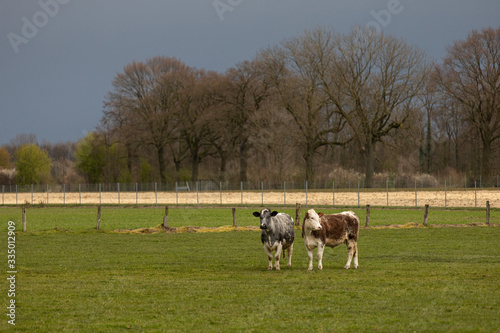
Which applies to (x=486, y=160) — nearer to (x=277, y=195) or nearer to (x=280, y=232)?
Answer: (x=277, y=195)

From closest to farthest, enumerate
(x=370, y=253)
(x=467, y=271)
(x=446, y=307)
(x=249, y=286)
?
1. (x=446, y=307)
2. (x=249, y=286)
3. (x=467, y=271)
4. (x=370, y=253)

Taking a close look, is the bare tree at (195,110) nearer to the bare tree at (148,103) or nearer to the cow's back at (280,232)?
the bare tree at (148,103)

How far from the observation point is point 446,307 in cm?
1220

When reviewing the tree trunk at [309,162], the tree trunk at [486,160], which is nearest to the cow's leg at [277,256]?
the tree trunk at [309,162]

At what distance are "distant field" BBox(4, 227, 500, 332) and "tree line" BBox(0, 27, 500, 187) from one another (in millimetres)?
48963

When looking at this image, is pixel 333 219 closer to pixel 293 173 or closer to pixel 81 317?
pixel 81 317

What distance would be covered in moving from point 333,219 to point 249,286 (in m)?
4.02

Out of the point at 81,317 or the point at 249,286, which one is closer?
the point at 81,317

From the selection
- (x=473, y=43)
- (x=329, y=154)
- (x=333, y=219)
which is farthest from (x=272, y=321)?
(x=329, y=154)

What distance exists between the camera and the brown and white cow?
690 inches

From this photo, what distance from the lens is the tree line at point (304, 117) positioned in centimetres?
7194

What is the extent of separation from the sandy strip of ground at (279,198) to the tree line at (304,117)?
25.1ft

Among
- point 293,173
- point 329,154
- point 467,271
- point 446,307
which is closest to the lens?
point 446,307

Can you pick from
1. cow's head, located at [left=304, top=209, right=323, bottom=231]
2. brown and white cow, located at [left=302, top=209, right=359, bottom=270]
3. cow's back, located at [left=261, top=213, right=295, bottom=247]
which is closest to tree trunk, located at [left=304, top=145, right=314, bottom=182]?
cow's back, located at [left=261, top=213, right=295, bottom=247]
